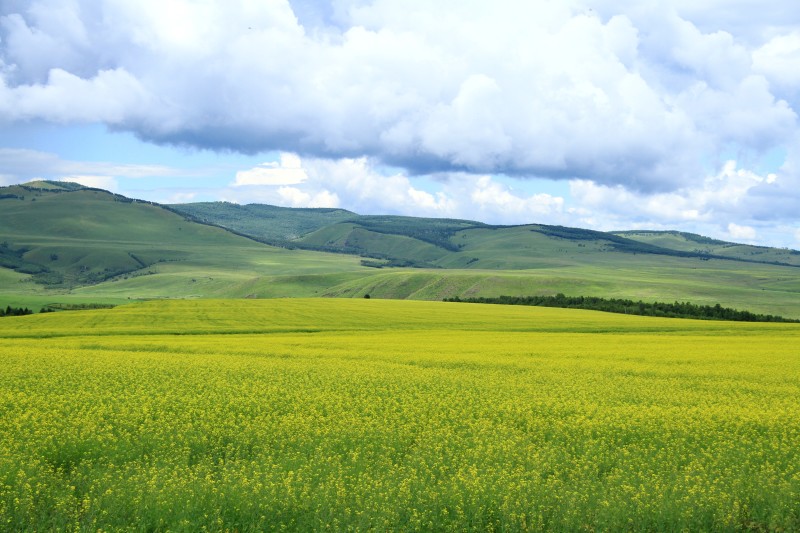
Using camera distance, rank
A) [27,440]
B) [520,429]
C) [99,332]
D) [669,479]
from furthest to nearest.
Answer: [99,332], [520,429], [27,440], [669,479]

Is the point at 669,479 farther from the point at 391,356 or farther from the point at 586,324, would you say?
the point at 586,324

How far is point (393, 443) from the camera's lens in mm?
20547

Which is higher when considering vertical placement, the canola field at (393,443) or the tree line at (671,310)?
the tree line at (671,310)

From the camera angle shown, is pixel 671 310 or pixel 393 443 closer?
pixel 393 443

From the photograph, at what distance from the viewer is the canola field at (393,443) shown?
15578mm

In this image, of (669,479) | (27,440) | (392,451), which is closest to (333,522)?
(392,451)

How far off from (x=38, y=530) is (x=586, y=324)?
6791 centimetres

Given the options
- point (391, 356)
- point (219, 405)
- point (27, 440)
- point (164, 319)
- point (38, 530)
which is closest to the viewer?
point (38, 530)

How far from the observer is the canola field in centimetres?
1558

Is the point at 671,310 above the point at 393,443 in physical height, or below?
above

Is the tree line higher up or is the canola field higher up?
the tree line

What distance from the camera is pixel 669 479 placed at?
17.8 m

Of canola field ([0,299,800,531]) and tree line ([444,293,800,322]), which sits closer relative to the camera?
canola field ([0,299,800,531])

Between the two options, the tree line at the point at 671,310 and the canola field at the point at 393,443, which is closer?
the canola field at the point at 393,443
